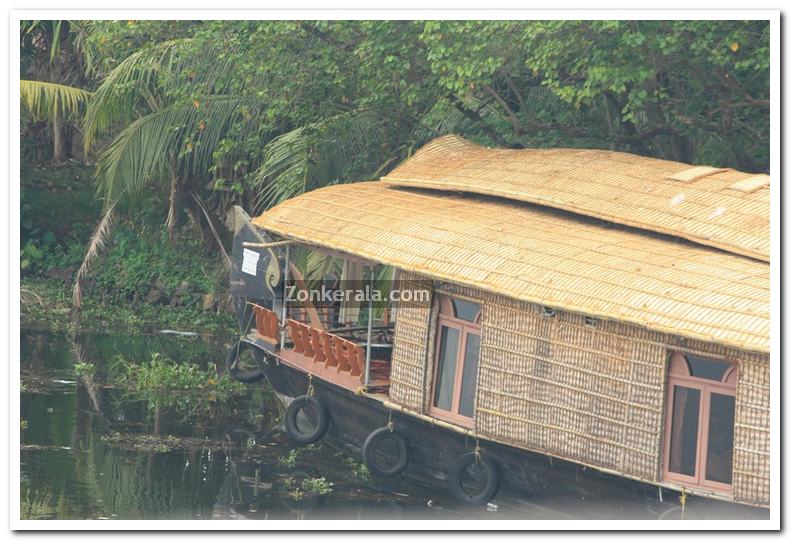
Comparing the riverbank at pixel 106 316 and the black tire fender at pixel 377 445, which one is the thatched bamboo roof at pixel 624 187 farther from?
the riverbank at pixel 106 316

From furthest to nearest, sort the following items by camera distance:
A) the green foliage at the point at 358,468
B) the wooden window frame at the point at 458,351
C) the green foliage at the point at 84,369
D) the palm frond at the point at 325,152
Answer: the green foliage at the point at 84,369 < the palm frond at the point at 325,152 < the green foliage at the point at 358,468 < the wooden window frame at the point at 458,351

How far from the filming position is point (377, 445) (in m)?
9.88

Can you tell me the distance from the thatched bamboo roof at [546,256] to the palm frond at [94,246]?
188 inches

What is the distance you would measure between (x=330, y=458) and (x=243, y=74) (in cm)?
420

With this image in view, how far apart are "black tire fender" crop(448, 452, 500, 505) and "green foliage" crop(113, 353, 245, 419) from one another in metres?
3.47

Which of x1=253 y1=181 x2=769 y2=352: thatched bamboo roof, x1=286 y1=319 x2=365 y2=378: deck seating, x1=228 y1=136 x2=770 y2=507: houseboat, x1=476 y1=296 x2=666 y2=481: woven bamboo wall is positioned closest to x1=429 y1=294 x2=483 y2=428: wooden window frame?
x1=228 y1=136 x2=770 y2=507: houseboat

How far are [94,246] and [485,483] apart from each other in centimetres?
765

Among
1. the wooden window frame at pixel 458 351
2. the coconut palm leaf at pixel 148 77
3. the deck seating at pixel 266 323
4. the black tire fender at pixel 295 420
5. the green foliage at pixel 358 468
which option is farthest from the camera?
the coconut palm leaf at pixel 148 77

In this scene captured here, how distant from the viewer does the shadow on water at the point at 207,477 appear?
29.1ft

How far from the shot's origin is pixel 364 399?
399 inches

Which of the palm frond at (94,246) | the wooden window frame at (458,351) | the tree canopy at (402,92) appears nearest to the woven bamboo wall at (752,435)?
the wooden window frame at (458,351)

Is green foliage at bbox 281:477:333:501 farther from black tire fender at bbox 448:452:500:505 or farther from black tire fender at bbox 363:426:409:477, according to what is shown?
black tire fender at bbox 448:452:500:505

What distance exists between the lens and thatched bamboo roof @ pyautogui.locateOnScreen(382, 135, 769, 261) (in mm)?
8750
